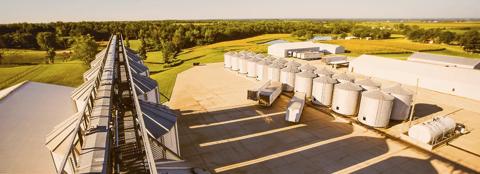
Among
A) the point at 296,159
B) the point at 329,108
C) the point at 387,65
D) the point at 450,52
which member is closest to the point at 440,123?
the point at 329,108

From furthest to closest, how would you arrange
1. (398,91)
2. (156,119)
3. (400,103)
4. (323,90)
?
1. (323,90)
2. (398,91)
3. (400,103)
4. (156,119)

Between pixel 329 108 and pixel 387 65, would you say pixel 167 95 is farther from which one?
pixel 387 65

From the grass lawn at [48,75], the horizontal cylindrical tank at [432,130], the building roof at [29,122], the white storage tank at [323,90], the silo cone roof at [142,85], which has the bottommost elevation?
the grass lawn at [48,75]

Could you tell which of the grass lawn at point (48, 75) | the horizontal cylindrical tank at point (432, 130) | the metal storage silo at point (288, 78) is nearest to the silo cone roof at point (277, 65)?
the metal storage silo at point (288, 78)

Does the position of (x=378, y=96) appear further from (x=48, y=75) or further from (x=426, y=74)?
(x=48, y=75)

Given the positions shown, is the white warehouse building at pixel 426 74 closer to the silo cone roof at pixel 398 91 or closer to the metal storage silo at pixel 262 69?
the silo cone roof at pixel 398 91

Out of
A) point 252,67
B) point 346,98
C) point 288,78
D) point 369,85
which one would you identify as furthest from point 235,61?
point 346,98
